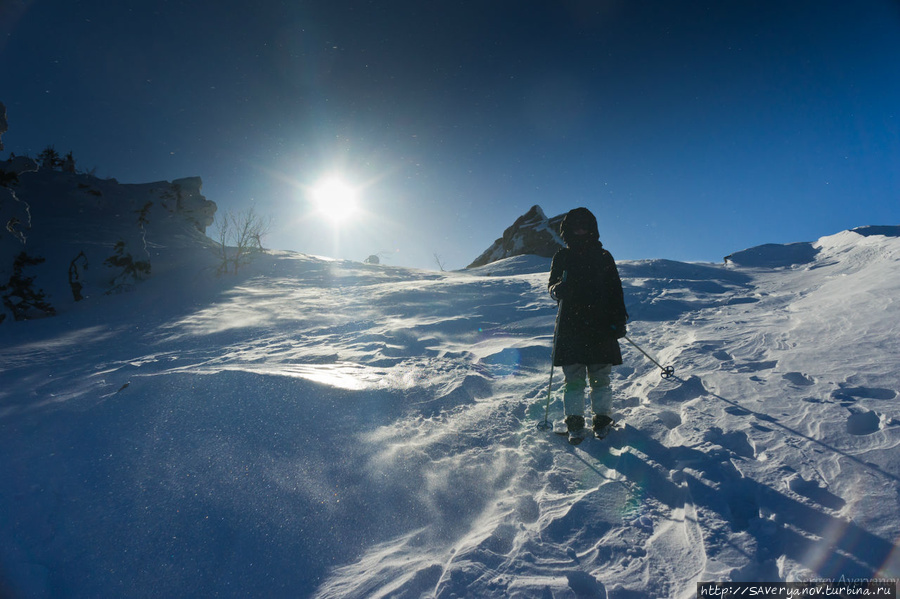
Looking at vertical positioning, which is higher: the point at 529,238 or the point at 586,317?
the point at 529,238

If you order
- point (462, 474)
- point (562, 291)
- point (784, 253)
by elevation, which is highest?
point (784, 253)

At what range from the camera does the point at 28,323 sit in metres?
9.49

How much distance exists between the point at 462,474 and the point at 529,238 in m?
27.3

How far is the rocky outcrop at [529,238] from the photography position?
2670cm

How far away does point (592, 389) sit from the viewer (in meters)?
2.98

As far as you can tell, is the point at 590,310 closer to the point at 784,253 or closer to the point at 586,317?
the point at 586,317

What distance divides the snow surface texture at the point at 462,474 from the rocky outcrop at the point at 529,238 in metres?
22.4

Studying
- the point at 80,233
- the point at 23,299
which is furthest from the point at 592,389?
the point at 80,233

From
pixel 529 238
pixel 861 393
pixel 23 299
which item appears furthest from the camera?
pixel 529 238

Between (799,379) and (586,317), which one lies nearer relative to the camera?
(799,379)

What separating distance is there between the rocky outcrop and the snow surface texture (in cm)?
2238

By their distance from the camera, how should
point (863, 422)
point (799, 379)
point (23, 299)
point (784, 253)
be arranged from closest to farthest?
point (863, 422) < point (799, 379) < point (23, 299) < point (784, 253)

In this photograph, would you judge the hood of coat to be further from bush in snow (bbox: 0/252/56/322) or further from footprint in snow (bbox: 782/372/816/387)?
bush in snow (bbox: 0/252/56/322)

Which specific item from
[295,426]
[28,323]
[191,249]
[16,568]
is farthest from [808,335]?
[191,249]
